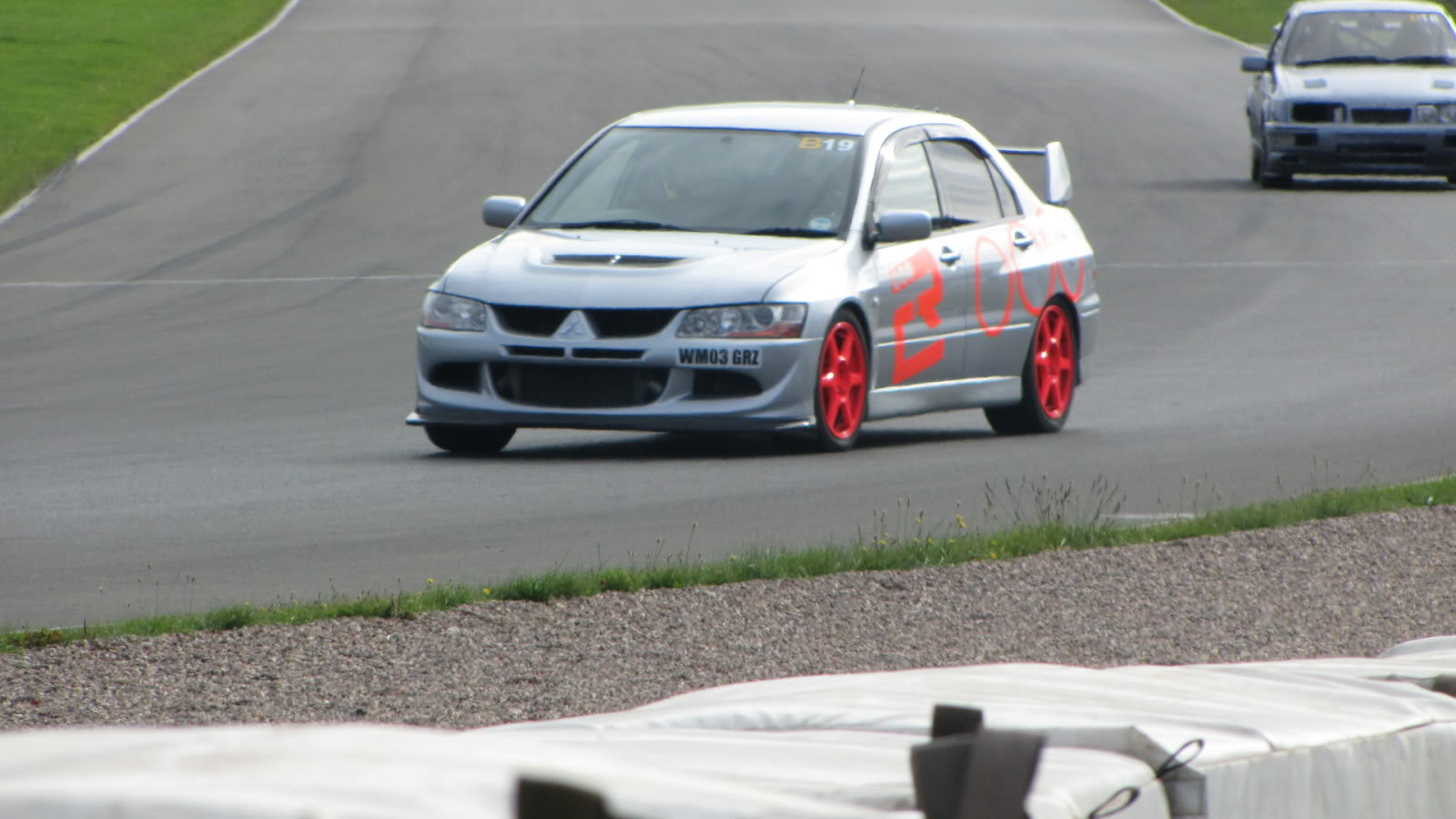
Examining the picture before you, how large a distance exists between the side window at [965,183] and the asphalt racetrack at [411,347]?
1.12 metres

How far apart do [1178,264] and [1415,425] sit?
9068mm

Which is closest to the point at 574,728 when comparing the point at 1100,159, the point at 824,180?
the point at 824,180

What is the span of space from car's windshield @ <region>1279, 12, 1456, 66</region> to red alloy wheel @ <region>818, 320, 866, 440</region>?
1649cm

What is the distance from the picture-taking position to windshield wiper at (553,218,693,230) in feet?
38.7

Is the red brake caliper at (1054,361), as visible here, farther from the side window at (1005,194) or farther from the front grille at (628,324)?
the front grille at (628,324)

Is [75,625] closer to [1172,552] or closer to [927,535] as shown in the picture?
[927,535]

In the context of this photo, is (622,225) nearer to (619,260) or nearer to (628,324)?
(619,260)

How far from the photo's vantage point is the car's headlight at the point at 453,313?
11258mm

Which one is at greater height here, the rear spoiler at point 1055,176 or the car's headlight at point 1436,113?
the rear spoiler at point 1055,176

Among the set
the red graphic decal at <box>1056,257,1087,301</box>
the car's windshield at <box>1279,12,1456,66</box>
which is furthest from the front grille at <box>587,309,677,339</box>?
the car's windshield at <box>1279,12,1456,66</box>

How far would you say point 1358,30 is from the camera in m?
27.5

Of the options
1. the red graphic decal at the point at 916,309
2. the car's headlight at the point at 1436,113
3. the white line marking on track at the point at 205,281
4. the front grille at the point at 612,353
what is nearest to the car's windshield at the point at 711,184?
the red graphic decal at the point at 916,309

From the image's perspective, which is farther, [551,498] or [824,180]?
[824,180]

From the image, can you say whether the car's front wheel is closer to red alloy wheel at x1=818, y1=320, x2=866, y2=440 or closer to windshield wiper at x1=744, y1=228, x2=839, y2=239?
windshield wiper at x1=744, y1=228, x2=839, y2=239
